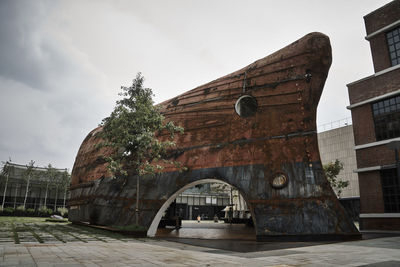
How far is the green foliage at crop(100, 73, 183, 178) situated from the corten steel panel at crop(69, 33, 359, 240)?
A: 63.8 inches

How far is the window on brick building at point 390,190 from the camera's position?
19.1 m

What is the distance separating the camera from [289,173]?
14.7 m

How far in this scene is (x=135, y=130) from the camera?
1805cm

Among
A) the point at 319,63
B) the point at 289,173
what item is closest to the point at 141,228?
the point at 289,173

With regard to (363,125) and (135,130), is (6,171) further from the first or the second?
(363,125)

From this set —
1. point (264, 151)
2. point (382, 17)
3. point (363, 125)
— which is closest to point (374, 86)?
point (363, 125)

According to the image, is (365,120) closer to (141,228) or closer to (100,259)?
(141,228)

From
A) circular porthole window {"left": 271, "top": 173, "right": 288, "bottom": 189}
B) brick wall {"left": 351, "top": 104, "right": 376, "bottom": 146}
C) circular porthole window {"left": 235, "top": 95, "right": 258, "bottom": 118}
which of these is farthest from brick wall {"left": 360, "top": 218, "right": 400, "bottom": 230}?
circular porthole window {"left": 235, "top": 95, "right": 258, "bottom": 118}

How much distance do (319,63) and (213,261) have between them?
12.6 metres

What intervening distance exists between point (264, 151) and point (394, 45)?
14244 millimetres

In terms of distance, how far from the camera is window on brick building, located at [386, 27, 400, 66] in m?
20.9

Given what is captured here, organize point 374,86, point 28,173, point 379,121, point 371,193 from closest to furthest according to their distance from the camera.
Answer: point 371,193 < point 379,121 < point 374,86 < point 28,173

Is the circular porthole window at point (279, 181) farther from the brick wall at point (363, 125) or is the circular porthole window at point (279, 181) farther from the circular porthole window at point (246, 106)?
the brick wall at point (363, 125)

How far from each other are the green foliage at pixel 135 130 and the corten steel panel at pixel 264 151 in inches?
63.8
